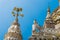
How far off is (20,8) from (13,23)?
5.61 meters

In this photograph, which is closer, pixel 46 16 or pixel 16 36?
pixel 16 36

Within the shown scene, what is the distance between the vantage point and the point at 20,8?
55938mm

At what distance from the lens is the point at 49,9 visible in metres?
59.2

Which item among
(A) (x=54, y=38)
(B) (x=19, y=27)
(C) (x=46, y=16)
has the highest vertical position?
(C) (x=46, y=16)

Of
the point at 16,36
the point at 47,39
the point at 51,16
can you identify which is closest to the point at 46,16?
the point at 51,16

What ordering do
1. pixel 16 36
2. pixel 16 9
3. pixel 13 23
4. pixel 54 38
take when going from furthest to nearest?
1. pixel 16 9
2. pixel 13 23
3. pixel 16 36
4. pixel 54 38

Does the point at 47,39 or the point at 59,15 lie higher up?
the point at 59,15

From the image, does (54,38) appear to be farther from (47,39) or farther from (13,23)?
(13,23)

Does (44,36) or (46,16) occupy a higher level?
(46,16)

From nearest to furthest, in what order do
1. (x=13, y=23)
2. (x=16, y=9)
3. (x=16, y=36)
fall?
1. (x=16, y=36)
2. (x=13, y=23)
3. (x=16, y=9)

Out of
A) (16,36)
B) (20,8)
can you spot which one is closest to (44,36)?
(16,36)

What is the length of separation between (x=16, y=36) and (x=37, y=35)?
7148mm

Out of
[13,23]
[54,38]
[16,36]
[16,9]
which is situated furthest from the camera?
[16,9]

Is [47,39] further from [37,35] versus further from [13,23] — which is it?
[13,23]
